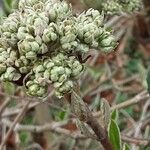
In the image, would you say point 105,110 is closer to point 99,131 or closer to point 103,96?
point 99,131

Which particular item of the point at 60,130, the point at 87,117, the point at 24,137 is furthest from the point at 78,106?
the point at 24,137

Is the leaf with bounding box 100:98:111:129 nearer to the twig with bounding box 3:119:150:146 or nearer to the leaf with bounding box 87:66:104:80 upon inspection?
the twig with bounding box 3:119:150:146

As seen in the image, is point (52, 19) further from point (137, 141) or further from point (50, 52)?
point (137, 141)

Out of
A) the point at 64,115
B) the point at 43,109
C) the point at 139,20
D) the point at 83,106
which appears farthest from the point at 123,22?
the point at 83,106

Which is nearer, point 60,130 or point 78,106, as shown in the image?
point 78,106

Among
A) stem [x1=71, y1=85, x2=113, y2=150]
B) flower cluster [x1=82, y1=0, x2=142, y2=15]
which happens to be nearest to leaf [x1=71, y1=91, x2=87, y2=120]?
stem [x1=71, y1=85, x2=113, y2=150]
